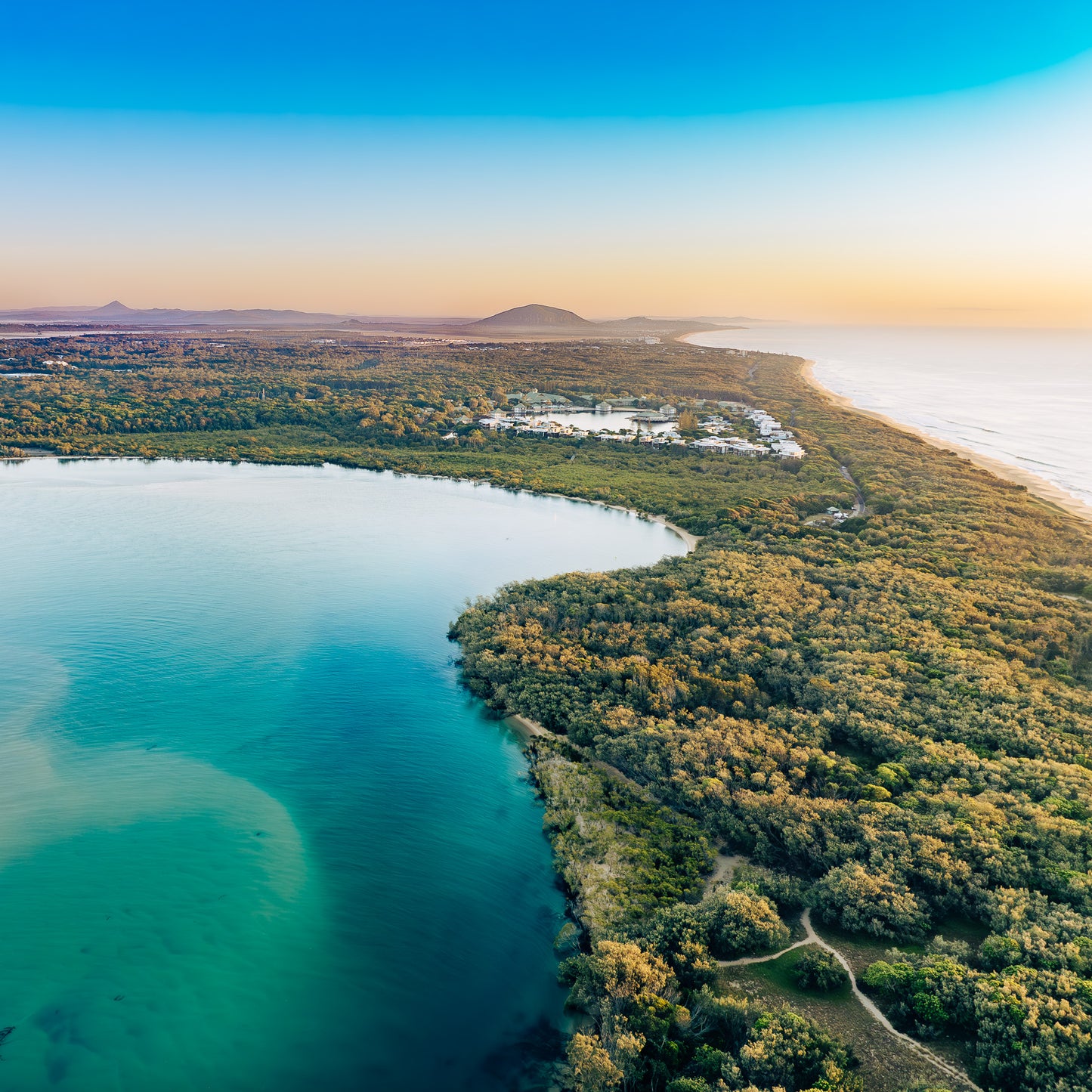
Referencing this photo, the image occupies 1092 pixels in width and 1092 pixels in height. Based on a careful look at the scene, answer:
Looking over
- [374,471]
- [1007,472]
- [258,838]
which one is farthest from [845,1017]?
[1007,472]

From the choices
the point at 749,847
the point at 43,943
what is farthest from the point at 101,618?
the point at 749,847

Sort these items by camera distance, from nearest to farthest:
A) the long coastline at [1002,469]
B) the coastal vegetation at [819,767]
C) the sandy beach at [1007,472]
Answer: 1. the coastal vegetation at [819,767]
2. the sandy beach at [1007,472]
3. the long coastline at [1002,469]

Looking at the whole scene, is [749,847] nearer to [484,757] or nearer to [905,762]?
[905,762]

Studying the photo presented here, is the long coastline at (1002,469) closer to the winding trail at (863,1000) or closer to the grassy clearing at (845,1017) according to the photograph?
the winding trail at (863,1000)

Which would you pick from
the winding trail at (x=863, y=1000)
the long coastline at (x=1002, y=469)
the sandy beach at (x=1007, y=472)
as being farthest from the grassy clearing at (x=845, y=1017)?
the sandy beach at (x=1007, y=472)

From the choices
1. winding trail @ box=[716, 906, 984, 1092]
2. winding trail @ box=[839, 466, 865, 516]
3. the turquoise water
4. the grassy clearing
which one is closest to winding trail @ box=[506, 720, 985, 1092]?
winding trail @ box=[716, 906, 984, 1092]

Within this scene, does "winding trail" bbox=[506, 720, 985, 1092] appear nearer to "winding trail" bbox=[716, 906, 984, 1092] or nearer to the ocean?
"winding trail" bbox=[716, 906, 984, 1092]
